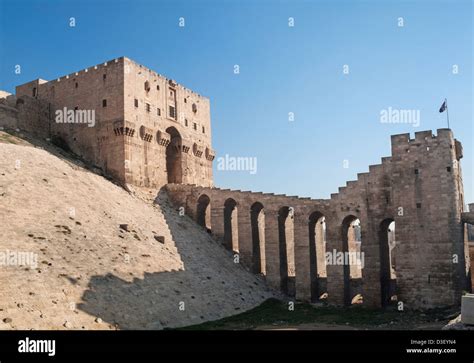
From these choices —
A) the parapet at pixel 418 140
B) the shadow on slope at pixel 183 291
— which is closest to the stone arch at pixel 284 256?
the shadow on slope at pixel 183 291

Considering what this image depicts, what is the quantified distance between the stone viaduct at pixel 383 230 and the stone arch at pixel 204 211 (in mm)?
2026

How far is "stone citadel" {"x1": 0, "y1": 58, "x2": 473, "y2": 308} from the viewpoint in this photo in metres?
29.9

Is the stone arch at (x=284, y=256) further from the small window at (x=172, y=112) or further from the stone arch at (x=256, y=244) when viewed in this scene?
the small window at (x=172, y=112)

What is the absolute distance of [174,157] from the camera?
171ft

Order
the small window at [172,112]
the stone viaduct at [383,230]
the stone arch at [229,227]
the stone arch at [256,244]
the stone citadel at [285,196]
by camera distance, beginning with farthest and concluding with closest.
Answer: the small window at [172,112]
the stone arch at [229,227]
the stone arch at [256,244]
the stone citadel at [285,196]
the stone viaduct at [383,230]

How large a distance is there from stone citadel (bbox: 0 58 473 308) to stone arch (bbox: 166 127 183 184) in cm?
12

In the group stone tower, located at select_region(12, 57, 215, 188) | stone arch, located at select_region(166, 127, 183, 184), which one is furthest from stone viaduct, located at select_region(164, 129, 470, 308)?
stone arch, located at select_region(166, 127, 183, 184)

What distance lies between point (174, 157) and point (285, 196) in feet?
Answer: 61.1

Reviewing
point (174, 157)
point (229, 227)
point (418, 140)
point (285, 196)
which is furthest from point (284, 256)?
point (174, 157)

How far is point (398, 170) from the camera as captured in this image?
31.8 m

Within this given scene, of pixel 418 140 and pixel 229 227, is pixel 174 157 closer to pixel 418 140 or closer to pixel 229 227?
pixel 229 227

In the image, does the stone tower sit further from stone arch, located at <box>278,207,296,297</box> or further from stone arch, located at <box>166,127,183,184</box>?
stone arch, located at <box>278,207,296,297</box>

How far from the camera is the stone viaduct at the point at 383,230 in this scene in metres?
29.4
